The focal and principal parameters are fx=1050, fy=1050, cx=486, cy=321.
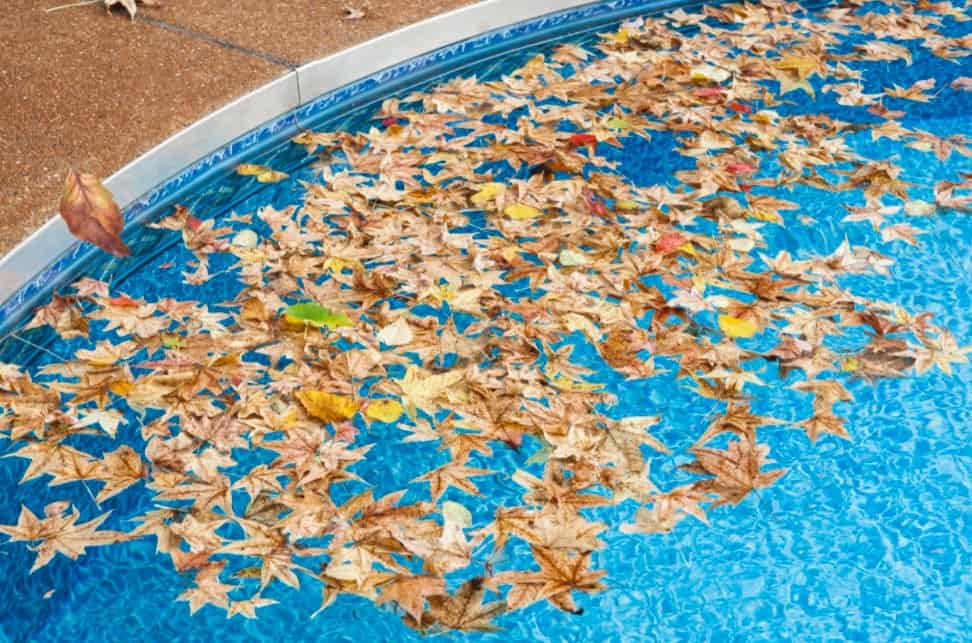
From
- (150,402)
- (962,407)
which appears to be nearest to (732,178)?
(962,407)

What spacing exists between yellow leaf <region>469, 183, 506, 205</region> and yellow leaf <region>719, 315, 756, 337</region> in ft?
3.20

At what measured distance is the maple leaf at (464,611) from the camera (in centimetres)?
232

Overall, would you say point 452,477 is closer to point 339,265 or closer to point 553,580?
point 553,580

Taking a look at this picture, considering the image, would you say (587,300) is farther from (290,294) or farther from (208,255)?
(208,255)

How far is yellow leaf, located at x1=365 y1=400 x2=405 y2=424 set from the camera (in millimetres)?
2812

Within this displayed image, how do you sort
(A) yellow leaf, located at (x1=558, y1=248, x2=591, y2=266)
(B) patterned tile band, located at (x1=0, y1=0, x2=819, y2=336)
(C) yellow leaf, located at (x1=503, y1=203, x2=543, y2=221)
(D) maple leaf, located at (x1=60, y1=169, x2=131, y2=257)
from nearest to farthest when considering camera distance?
(D) maple leaf, located at (x1=60, y1=169, x2=131, y2=257) < (B) patterned tile band, located at (x1=0, y1=0, x2=819, y2=336) < (A) yellow leaf, located at (x1=558, y1=248, x2=591, y2=266) < (C) yellow leaf, located at (x1=503, y1=203, x2=543, y2=221)

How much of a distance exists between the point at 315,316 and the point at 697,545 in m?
1.27

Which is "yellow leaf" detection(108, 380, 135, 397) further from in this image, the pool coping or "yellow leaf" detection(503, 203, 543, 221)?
"yellow leaf" detection(503, 203, 543, 221)

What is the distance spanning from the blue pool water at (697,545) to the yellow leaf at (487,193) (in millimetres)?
824

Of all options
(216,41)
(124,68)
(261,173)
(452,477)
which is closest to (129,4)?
(216,41)

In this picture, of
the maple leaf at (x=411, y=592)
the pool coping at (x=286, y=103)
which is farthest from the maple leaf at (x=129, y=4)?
the maple leaf at (x=411, y=592)

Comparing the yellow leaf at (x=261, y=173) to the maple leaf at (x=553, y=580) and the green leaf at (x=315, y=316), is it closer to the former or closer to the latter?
the green leaf at (x=315, y=316)

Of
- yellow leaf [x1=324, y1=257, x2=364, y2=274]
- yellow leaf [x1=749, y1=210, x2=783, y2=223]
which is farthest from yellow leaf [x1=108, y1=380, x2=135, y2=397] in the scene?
yellow leaf [x1=749, y1=210, x2=783, y2=223]

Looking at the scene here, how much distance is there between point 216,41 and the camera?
4312mm
